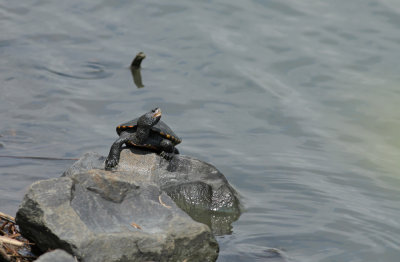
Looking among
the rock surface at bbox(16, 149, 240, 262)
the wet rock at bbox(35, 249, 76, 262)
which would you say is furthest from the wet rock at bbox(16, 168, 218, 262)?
the wet rock at bbox(35, 249, 76, 262)

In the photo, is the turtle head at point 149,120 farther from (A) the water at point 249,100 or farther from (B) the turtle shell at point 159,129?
(A) the water at point 249,100

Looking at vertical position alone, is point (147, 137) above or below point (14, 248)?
above

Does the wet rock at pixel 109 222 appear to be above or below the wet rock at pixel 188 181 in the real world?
above

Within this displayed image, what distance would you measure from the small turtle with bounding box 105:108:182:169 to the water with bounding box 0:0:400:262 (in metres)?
1.11

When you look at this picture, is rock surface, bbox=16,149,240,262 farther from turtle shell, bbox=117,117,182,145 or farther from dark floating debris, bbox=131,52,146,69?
dark floating debris, bbox=131,52,146,69

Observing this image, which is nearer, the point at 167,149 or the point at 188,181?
the point at 188,181

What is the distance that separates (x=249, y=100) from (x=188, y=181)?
13.1ft

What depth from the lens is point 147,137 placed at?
22.1 ft

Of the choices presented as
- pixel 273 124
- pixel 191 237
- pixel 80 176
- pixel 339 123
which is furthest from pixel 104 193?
pixel 339 123

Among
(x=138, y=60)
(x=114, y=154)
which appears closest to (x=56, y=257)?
(x=114, y=154)

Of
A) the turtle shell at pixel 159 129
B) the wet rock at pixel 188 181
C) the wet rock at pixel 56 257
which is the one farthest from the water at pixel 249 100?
the wet rock at pixel 56 257

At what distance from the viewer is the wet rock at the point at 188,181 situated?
21.4ft

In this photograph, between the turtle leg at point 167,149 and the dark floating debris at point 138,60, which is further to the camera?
the dark floating debris at point 138,60

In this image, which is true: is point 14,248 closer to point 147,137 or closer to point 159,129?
point 147,137
